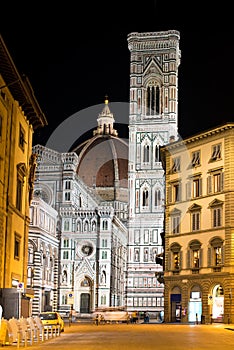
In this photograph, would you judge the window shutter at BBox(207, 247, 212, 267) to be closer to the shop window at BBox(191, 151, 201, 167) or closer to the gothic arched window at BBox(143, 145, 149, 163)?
the shop window at BBox(191, 151, 201, 167)

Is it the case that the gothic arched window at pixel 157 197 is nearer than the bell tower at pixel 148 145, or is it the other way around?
the bell tower at pixel 148 145

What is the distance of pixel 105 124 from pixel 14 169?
133m

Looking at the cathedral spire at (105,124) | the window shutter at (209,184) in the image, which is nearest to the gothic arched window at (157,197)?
the cathedral spire at (105,124)

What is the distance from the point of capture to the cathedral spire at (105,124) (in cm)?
17425

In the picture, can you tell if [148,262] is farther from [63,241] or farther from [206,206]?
[206,206]

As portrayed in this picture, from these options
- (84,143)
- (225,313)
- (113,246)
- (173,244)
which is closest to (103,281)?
(113,246)

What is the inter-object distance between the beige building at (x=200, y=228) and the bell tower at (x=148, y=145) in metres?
49.1

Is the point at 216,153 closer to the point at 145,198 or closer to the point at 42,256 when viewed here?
the point at 42,256

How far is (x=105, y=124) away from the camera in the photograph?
177500 mm

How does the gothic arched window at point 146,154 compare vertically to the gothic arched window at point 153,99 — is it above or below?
below

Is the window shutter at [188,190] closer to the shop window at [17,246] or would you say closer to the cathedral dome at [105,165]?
the shop window at [17,246]

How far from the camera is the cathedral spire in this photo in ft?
572

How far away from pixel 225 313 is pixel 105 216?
54136 mm

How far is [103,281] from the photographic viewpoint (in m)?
111
